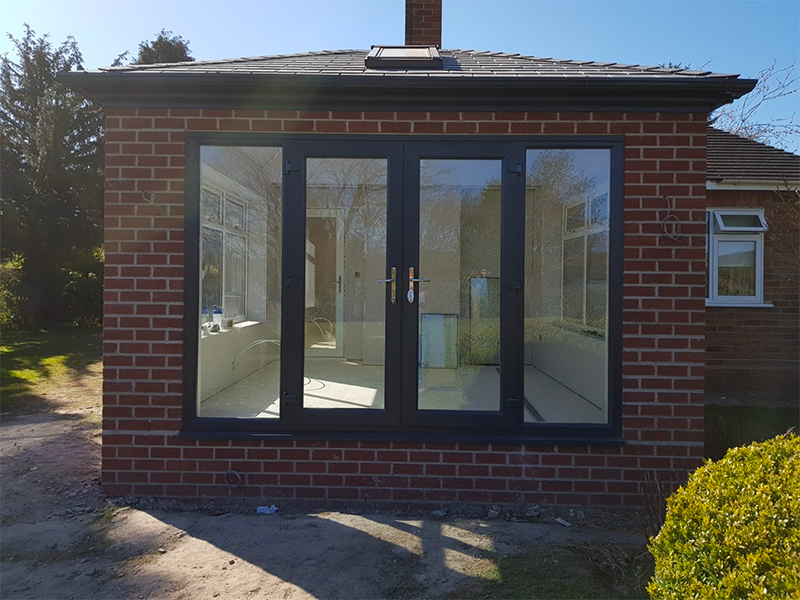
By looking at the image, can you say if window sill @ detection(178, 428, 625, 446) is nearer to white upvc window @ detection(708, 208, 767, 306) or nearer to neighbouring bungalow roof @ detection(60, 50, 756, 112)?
neighbouring bungalow roof @ detection(60, 50, 756, 112)

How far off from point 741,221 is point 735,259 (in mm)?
608

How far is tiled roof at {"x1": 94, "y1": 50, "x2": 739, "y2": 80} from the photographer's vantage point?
3.79 meters

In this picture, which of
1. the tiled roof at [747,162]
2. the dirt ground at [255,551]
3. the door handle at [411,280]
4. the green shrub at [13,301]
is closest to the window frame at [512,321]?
the dirt ground at [255,551]

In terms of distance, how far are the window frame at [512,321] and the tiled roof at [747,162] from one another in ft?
18.2

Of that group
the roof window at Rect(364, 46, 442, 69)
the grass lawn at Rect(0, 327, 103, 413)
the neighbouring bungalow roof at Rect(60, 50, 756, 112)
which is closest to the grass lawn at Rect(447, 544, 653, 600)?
the neighbouring bungalow roof at Rect(60, 50, 756, 112)

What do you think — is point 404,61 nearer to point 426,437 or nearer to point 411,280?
point 411,280

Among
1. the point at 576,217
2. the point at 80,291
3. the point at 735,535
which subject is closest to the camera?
the point at 735,535

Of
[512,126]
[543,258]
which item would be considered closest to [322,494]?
[543,258]

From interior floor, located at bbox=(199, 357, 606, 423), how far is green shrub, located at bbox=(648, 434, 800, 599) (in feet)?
5.56

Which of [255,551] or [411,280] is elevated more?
[411,280]

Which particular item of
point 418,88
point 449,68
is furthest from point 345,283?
point 449,68

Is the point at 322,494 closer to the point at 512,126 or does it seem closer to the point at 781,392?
the point at 512,126

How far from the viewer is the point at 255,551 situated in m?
3.21

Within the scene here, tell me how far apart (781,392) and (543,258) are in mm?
6438
